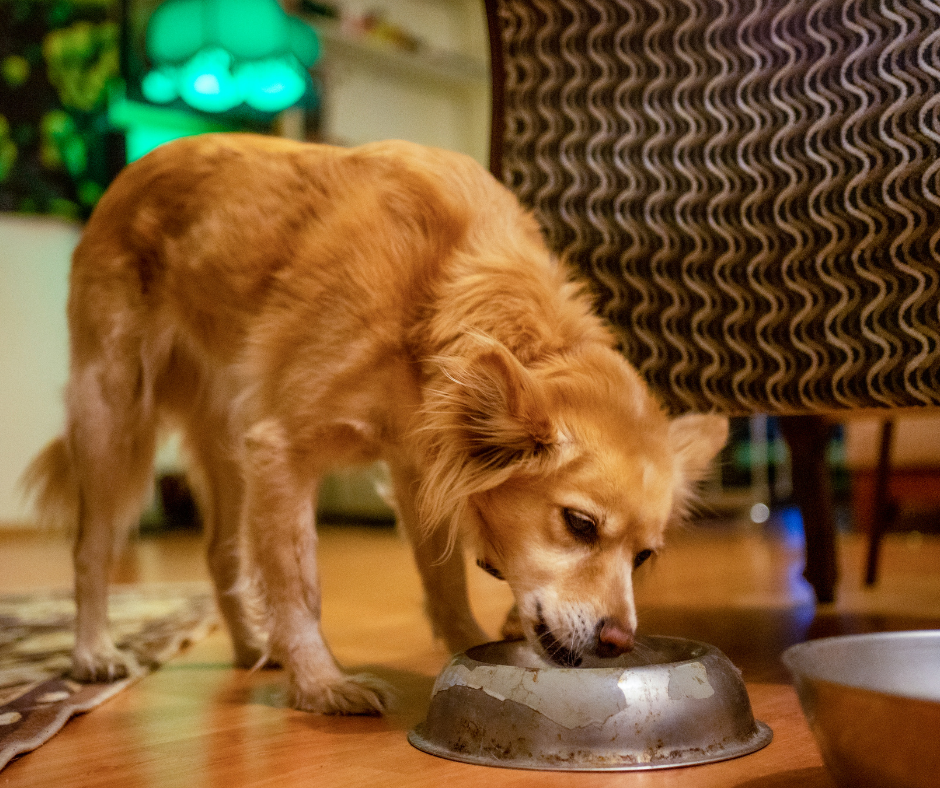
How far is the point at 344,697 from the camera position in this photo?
5.42 ft

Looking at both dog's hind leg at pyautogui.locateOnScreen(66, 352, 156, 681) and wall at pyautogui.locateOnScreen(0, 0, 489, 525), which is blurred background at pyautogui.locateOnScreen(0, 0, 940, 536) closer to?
wall at pyautogui.locateOnScreen(0, 0, 489, 525)

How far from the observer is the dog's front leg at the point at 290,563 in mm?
1697

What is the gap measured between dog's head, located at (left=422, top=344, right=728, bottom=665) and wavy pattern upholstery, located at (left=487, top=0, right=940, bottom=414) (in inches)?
12.9

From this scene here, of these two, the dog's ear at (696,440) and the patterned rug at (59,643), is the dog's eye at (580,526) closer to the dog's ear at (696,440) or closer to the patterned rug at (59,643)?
the dog's ear at (696,440)

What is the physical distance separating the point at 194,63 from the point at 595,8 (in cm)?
357

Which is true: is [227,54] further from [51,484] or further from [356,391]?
[356,391]

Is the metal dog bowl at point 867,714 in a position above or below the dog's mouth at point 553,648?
above

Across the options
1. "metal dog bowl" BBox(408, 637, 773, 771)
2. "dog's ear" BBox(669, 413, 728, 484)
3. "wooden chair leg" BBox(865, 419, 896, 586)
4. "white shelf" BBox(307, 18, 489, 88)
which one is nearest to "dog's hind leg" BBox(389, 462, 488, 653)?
"dog's ear" BBox(669, 413, 728, 484)

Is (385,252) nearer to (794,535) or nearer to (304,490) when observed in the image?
(304,490)

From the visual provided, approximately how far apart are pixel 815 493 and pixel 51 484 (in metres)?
2.03

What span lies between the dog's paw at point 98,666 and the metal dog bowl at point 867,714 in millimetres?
1383

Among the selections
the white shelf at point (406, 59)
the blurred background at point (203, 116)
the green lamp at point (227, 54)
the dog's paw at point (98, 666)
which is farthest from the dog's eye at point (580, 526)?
the white shelf at point (406, 59)

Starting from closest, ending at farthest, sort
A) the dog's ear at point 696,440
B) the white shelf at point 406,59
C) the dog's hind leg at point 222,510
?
the dog's ear at point 696,440, the dog's hind leg at point 222,510, the white shelf at point 406,59

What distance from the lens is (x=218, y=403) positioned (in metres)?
2.26
